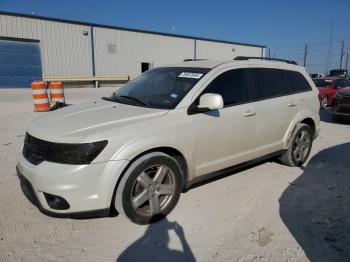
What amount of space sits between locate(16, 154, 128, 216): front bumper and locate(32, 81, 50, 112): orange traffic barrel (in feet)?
26.8

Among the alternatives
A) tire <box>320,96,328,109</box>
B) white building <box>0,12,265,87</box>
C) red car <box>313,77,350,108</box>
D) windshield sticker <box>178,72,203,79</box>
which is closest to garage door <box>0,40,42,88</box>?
white building <box>0,12,265,87</box>

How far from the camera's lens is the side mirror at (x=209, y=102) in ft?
11.7

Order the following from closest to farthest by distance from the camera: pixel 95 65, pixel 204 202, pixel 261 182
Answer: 1. pixel 204 202
2. pixel 261 182
3. pixel 95 65

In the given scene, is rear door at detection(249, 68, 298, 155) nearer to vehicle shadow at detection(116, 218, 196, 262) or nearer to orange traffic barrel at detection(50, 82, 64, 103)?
vehicle shadow at detection(116, 218, 196, 262)

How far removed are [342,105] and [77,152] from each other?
9199 millimetres

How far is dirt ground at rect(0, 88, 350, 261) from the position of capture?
293 cm

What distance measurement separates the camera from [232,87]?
4238 millimetres

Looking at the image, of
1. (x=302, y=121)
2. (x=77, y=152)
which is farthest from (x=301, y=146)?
(x=77, y=152)

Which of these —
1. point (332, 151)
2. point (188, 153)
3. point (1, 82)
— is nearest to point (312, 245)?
point (188, 153)

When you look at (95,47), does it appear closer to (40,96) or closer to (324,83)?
(40,96)

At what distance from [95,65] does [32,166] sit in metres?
23.8

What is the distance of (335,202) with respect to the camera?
4.03 meters

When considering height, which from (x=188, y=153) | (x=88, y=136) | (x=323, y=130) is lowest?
(x=323, y=130)

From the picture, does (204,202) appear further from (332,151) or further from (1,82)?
(1,82)
